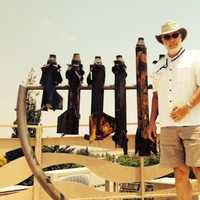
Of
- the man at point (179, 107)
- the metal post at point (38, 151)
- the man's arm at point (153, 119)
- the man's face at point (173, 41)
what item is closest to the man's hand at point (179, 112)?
the man at point (179, 107)

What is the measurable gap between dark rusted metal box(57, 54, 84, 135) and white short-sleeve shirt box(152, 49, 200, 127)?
0.58 metres

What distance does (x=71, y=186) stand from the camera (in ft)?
11.6

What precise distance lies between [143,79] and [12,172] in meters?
1.55

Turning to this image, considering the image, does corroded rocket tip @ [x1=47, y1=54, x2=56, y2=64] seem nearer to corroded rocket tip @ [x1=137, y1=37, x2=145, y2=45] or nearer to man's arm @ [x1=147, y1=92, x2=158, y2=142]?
corroded rocket tip @ [x1=137, y1=37, x2=145, y2=45]

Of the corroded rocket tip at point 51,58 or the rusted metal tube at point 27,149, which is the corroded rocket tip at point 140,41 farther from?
the rusted metal tube at point 27,149

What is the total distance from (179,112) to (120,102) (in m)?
0.53

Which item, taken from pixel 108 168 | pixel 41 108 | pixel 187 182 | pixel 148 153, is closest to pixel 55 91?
pixel 41 108

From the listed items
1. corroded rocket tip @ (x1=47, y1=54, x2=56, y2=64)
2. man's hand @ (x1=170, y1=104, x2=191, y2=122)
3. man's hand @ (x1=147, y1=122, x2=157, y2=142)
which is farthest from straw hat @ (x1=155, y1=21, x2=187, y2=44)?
corroded rocket tip @ (x1=47, y1=54, x2=56, y2=64)

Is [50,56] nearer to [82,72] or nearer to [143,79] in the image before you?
[82,72]

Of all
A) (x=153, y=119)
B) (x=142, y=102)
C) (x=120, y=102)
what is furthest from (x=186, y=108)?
(x=120, y=102)

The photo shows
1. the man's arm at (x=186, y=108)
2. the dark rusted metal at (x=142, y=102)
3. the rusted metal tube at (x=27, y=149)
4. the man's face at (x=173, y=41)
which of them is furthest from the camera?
the dark rusted metal at (x=142, y=102)

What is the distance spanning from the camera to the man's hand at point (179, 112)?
225 cm

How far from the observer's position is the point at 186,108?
225 centimetres

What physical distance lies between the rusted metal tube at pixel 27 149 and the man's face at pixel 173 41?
101 centimetres
